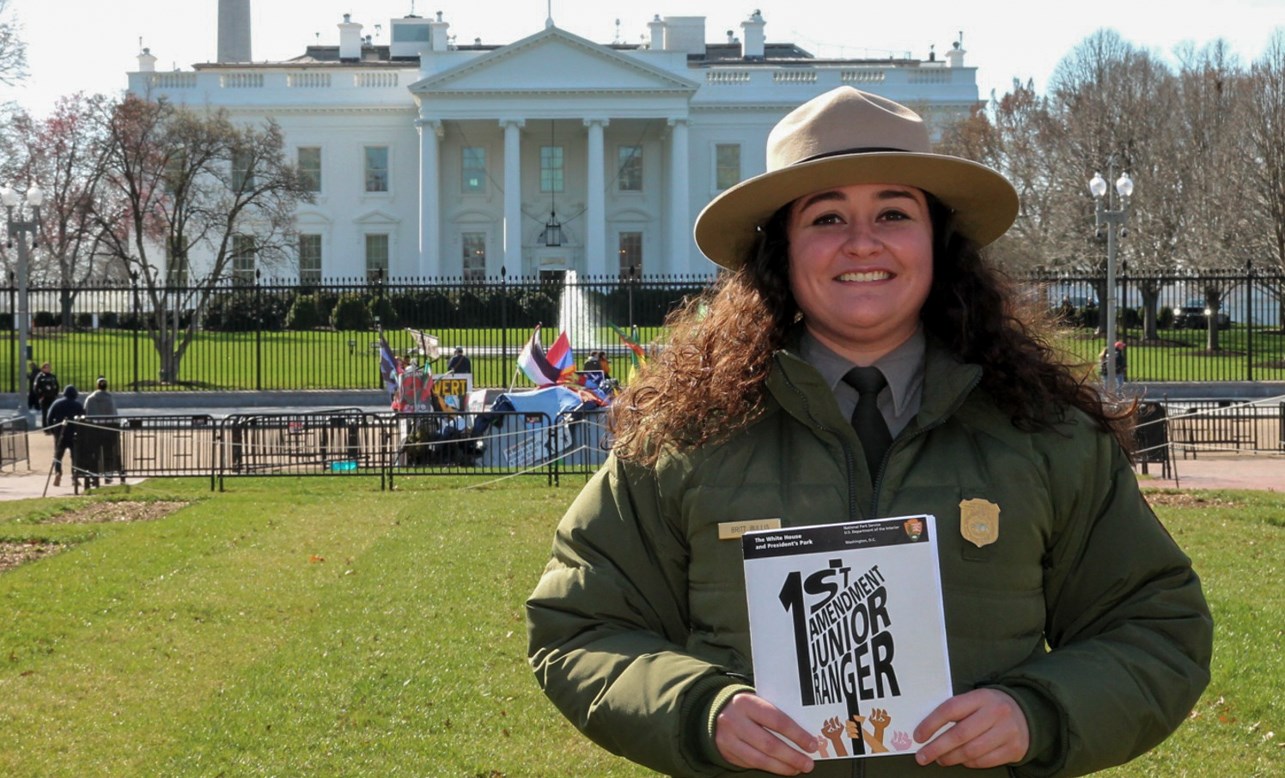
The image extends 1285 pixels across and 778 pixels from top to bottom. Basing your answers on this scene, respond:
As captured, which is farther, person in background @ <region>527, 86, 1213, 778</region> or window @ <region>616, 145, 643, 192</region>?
window @ <region>616, 145, 643, 192</region>

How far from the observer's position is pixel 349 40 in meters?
78.2

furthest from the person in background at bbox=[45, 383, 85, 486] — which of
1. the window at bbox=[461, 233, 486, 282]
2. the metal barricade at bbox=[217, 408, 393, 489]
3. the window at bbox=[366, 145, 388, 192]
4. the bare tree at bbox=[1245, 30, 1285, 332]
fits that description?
the window at bbox=[366, 145, 388, 192]

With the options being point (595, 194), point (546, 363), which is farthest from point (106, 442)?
point (595, 194)

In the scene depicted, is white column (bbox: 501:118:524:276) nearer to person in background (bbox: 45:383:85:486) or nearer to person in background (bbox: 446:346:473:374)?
person in background (bbox: 446:346:473:374)

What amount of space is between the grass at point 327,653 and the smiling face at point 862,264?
3.67 metres

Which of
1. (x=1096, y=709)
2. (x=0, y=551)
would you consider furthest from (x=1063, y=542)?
(x=0, y=551)

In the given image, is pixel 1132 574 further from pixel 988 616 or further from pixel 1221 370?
pixel 1221 370

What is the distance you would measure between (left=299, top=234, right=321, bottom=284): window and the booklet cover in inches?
2680

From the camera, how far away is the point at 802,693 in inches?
100

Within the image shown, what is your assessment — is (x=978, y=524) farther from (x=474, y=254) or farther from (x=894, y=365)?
(x=474, y=254)

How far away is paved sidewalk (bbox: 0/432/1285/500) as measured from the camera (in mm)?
17719

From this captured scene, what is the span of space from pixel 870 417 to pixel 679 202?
6397 centimetres

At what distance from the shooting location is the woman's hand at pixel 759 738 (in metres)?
2.51

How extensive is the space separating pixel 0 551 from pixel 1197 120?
44.4 metres
